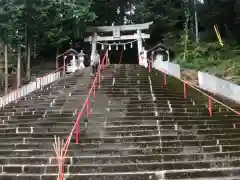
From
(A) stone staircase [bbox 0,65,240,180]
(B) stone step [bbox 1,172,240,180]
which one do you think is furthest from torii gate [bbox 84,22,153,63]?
(B) stone step [bbox 1,172,240,180]

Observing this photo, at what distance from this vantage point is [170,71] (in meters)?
17.6

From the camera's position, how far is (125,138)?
8.23m

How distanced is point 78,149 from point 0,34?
1326 cm

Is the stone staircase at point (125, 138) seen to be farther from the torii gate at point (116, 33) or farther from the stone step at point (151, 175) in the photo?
the torii gate at point (116, 33)

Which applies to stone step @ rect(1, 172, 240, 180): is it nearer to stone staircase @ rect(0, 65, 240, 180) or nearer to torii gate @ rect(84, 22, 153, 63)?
stone staircase @ rect(0, 65, 240, 180)

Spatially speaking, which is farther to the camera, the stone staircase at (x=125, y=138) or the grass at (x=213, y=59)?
the grass at (x=213, y=59)

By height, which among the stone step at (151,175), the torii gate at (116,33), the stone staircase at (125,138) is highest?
the torii gate at (116,33)

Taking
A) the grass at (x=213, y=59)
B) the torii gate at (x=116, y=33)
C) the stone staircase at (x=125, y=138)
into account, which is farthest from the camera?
the torii gate at (x=116, y=33)

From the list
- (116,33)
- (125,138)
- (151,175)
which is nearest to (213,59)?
(116,33)

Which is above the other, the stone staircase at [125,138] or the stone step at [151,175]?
the stone staircase at [125,138]

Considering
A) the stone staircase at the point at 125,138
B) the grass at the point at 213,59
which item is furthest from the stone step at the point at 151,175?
the grass at the point at 213,59

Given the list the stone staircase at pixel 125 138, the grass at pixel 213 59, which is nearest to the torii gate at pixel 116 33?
the grass at pixel 213 59

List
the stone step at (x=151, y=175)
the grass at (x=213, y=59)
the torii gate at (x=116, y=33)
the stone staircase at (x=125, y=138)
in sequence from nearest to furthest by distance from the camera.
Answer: the stone step at (x=151, y=175) < the stone staircase at (x=125, y=138) < the grass at (x=213, y=59) < the torii gate at (x=116, y=33)

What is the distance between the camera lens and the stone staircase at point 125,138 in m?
6.86
